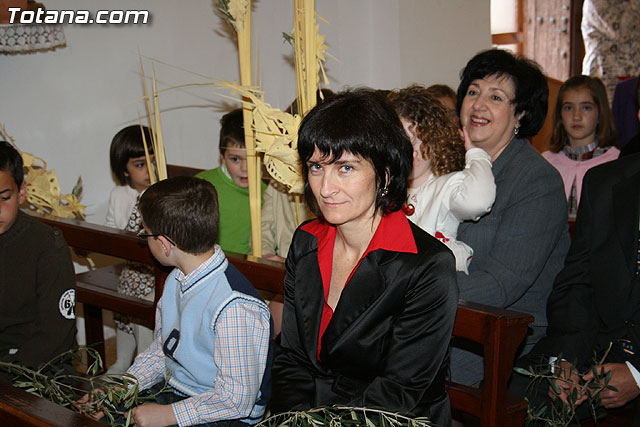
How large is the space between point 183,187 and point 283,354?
0.57 meters

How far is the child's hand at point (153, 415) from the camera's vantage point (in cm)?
172

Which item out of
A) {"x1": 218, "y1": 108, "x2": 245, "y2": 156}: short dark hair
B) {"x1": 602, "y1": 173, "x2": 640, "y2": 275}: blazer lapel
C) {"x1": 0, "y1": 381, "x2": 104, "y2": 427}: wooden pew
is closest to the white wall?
{"x1": 218, "y1": 108, "x2": 245, "y2": 156}: short dark hair

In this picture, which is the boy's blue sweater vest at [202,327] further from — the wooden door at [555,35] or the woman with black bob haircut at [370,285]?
the wooden door at [555,35]

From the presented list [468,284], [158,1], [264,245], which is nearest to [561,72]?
[158,1]

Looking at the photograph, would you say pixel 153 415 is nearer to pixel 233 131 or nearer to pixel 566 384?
pixel 566 384

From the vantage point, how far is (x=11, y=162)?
241 cm

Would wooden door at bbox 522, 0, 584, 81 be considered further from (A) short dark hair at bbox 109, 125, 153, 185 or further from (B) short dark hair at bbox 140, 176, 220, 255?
(B) short dark hair at bbox 140, 176, 220, 255

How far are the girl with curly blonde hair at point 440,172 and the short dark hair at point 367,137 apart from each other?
52 cm

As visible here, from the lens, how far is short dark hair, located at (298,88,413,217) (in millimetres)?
1537

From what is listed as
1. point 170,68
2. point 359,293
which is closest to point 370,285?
point 359,293

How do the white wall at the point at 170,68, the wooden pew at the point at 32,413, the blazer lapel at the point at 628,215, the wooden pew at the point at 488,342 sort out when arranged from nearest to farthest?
the wooden pew at the point at 32,413 → the wooden pew at the point at 488,342 → the blazer lapel at the point at 628,215 → the white wall at the point at 170,68

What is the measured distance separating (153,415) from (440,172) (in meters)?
1.22

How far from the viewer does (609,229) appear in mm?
2102

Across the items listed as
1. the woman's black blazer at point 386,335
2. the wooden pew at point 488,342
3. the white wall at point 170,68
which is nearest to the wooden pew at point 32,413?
the woman's black blazer at point 386,335
